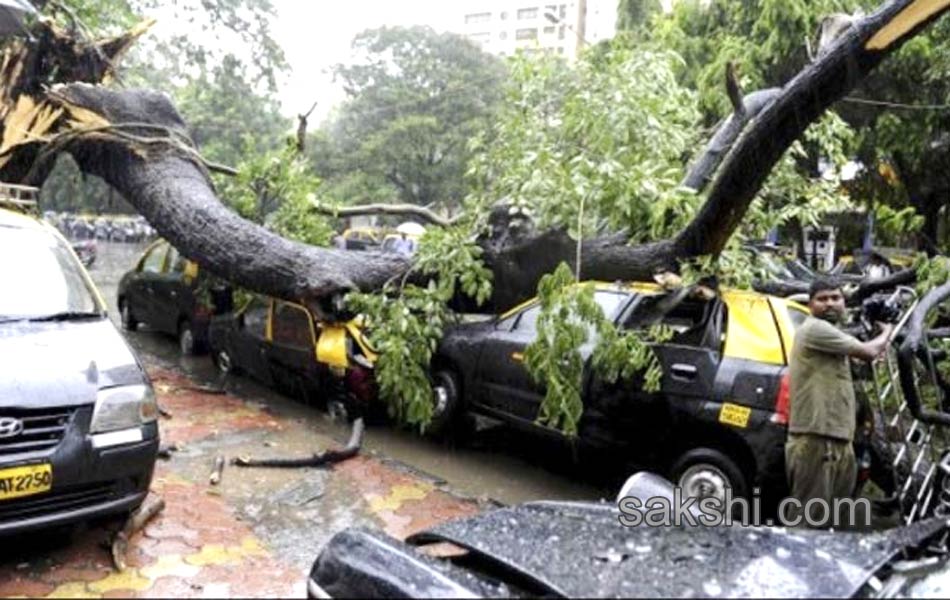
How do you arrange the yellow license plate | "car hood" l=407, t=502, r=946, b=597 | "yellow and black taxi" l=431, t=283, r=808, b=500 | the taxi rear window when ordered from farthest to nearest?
the taxi rear window, "yellow and black taxi" l=431, t=283, r=808, b=500, the yellow license plate, "car hood" l=407, t=502, r=946, b=597

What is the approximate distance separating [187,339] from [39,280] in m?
5.38

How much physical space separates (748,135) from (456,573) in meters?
3.78

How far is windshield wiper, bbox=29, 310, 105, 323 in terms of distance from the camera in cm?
436

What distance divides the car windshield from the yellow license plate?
1175mm

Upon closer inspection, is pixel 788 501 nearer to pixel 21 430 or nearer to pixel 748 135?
pixel 748 135

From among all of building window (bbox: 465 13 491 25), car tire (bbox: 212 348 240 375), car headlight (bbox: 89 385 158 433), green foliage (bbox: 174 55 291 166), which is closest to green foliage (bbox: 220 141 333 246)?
car tire (bbox: 212 348 240 375)

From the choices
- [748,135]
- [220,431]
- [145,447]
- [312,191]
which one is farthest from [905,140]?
[145,447]

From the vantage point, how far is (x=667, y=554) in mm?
2174

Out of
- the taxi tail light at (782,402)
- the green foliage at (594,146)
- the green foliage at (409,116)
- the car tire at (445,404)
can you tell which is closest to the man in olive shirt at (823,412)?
the taxi tail light at (782,402)

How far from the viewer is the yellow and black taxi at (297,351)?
6949 millimetres

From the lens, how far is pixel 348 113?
33.6 meters

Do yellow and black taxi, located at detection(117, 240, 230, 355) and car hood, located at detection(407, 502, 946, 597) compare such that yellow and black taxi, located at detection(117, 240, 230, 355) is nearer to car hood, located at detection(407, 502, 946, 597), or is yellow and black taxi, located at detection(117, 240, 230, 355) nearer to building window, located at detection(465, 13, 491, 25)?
car hood, located at detection(407, 502, 946, 597)

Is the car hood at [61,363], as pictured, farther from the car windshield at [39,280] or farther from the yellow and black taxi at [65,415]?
the car windshield at [39,280]

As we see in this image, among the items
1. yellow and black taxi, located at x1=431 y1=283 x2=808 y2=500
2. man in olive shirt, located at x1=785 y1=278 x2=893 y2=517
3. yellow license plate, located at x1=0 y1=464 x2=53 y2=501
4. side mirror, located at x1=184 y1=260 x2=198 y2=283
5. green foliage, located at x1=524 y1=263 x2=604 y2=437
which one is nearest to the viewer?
yellow license plate, located at x1=0 y1=464 x2=53 y2=501
